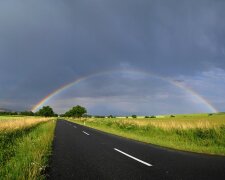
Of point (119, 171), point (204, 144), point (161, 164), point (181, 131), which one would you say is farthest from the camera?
point (181, 131)

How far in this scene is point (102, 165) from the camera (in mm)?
7562

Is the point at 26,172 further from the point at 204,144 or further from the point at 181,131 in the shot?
the point at 181,131

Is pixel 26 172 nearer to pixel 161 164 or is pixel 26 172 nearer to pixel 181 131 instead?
pixel 161 164

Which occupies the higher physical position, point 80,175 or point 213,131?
point 213,131

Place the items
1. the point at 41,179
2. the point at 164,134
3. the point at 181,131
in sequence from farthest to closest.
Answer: the point at 164,134, the point at 181,131, the point at 41,179

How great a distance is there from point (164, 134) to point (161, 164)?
1183 cm

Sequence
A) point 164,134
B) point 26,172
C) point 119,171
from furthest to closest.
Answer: point 164,134 < point 119,171 < point 26,172

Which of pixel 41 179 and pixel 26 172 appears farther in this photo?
pixel 26 172

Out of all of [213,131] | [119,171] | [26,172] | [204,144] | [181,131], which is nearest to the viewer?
[26,172]

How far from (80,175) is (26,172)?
1.38 meters

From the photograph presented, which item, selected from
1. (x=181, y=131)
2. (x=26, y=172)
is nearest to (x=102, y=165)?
(x=26, y=172)

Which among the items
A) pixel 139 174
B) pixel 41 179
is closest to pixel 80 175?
pixel 41 179

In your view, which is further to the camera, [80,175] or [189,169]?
[189,169]

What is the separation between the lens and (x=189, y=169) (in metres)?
6.78
